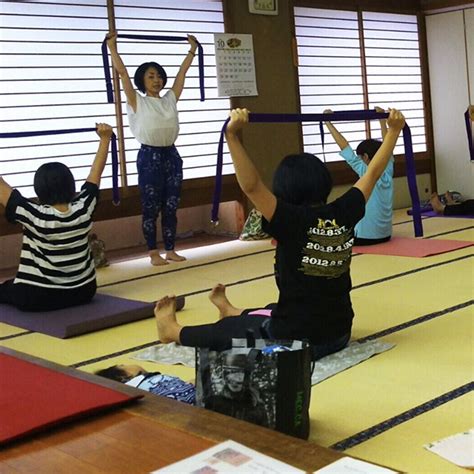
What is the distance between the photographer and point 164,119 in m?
5.77

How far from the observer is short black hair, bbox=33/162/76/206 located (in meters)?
4.12

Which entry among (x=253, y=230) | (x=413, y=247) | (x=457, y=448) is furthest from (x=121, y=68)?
(x=457, y=448)

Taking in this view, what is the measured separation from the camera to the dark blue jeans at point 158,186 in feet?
19.0

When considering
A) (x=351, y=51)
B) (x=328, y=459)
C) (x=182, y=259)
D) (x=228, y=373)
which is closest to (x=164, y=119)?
(x=182, y=259)

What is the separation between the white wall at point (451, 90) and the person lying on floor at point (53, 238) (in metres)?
5.30

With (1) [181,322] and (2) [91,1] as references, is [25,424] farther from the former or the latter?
(2) [91,1]

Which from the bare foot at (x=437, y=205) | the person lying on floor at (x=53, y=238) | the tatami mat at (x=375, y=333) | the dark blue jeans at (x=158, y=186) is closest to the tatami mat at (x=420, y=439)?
the tatami mat at (x=375, y=333)

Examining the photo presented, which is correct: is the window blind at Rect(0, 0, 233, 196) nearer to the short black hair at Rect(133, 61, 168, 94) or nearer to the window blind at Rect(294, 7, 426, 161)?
the short black hair at Rect(133, 61, 168, 94)

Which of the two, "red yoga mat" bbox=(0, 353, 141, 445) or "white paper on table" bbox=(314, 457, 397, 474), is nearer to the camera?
"white paper on table" bbox=(314, 457, 397, 474)

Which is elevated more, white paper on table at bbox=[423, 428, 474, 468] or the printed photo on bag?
the printed photo on bag

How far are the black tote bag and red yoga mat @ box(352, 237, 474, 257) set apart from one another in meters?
3.24

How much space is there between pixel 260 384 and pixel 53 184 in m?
2.25

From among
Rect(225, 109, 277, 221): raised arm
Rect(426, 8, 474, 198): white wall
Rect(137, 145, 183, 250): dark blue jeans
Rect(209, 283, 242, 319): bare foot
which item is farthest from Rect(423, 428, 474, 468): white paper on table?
Rect(426, 8, 474, 198): white wall

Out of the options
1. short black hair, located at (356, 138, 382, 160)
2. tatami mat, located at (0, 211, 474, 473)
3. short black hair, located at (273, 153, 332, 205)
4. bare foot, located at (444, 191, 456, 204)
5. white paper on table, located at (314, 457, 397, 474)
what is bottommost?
tatami mat, located at (0, 211, 474, 473)
